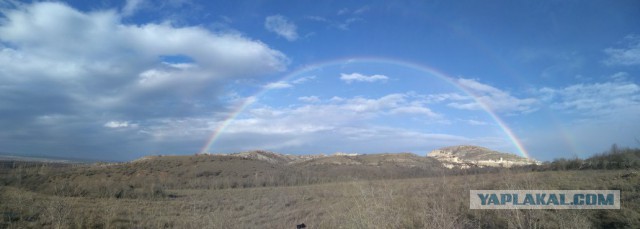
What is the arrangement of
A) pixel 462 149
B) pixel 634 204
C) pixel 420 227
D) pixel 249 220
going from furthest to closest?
pixel 462 149, pixel 249 220, pixel 634 204, pixel 420 227

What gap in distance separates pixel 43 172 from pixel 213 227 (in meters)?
28.9

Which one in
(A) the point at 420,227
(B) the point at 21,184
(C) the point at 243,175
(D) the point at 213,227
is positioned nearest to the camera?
(A) the point at 420,227

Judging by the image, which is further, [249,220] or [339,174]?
[339,174]

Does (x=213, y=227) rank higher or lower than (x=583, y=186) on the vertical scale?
lower

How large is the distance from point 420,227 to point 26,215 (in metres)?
11.7

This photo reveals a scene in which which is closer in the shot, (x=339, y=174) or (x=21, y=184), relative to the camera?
(x=21, y=184)

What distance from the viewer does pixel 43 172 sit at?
101 ft

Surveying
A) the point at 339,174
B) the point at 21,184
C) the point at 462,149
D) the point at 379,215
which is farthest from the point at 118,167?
the point at 462,149

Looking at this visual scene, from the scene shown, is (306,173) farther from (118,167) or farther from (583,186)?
(583,186)

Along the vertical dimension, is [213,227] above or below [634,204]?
below

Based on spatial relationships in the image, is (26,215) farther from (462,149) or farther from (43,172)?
(462,149)

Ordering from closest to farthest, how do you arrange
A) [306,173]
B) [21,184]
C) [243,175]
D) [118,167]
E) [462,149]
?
1. [21,184]
2. [118,167]
3. [243,175]
4. [306,173]
5. [462,149]

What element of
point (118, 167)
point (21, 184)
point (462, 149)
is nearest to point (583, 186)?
point (21, 184)

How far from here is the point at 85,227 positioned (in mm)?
10375
